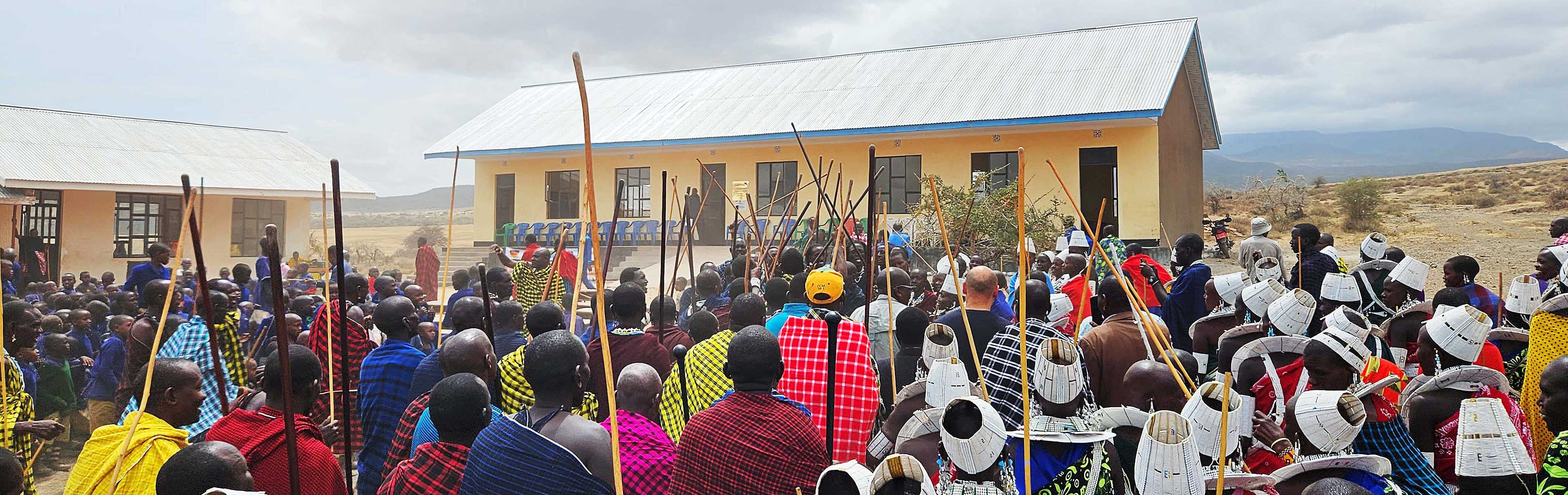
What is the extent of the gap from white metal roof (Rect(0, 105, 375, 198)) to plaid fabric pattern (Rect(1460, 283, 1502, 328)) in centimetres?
2193

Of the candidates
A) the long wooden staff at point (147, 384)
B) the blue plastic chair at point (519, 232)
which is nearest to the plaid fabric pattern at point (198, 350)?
the long wooden staff at point (147, 384)

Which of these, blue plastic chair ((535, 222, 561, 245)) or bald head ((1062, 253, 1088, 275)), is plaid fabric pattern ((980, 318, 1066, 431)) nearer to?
bald head ((1062, 253, 1088, 275))

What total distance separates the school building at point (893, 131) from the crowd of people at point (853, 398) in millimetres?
10877

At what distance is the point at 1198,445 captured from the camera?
9.09 feet

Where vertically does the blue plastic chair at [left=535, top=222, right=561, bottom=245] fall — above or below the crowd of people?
above

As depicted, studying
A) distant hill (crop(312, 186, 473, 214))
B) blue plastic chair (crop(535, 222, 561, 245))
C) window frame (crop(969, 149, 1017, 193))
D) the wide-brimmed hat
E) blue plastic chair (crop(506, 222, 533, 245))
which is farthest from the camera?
distant hill (crop(312, 186, 473, 214))

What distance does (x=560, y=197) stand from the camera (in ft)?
81.1

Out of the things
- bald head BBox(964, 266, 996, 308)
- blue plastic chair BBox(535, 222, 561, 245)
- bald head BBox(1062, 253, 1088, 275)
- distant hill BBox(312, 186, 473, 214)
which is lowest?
bald head BBox(964, 266, 996, 308)

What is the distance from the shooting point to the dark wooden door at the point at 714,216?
2281cm

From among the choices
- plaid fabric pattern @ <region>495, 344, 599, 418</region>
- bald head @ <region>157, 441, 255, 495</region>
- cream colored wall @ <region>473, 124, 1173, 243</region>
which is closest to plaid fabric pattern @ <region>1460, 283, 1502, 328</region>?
plaid fabric pattern @ <region>495, 344, 599, 418</region>

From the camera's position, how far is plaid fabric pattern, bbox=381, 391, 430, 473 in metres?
3.62

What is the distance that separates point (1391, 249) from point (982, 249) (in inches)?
303

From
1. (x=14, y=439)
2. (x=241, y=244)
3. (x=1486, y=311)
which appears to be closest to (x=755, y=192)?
(x=241, y=244)

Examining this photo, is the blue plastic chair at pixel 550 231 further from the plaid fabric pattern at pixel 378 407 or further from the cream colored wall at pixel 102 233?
the plaid fabric pattern at pixel 378 407
